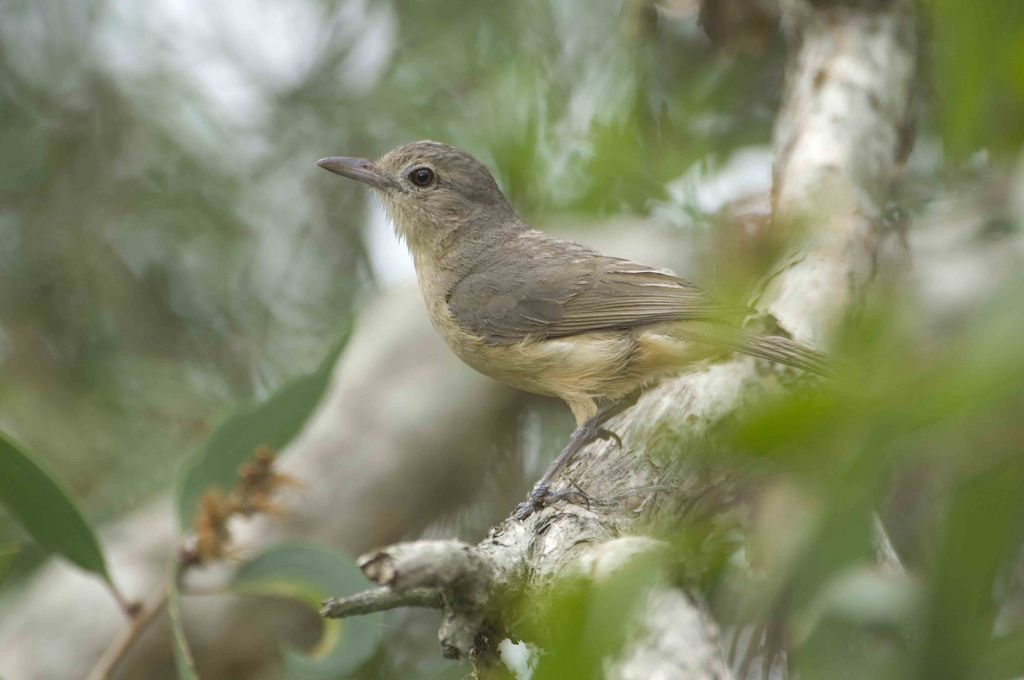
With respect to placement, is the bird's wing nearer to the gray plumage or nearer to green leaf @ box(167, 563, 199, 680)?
the gray plumage

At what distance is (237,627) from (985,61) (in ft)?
12.5

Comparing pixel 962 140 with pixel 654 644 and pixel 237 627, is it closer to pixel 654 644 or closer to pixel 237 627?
pixel 654 644

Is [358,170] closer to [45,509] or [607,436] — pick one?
[607,436]

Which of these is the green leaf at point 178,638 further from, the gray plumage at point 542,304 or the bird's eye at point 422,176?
the bird's eye at point 422,176

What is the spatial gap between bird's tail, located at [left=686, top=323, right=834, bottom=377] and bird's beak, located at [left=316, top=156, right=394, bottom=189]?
76.2 inches

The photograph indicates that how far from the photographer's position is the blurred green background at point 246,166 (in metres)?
5.55

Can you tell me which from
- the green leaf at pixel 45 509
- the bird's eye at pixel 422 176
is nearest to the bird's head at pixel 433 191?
the bird's eye at pixel 422 176

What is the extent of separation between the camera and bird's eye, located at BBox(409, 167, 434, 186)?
5234 millimetres

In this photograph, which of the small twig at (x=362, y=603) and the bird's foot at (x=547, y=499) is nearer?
the small twig at (x=362, y=603)

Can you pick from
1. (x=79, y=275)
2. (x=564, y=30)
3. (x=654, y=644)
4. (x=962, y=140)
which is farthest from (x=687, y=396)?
(x=79, y=275)

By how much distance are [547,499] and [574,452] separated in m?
0.72

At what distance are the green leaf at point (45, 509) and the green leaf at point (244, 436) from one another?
0.32 m

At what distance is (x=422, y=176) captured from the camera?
5242 mm

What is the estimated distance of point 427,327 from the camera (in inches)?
225
